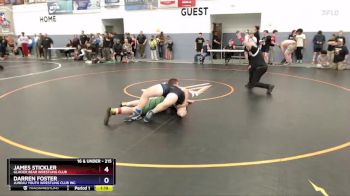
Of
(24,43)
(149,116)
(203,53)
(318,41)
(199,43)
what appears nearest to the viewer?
(149,116)

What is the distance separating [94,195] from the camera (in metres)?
4.03

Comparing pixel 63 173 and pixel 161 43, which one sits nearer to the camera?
pixel 63 173

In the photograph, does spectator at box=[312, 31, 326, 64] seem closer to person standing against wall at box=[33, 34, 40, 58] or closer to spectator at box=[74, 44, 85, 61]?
spectator at box=[74, 44, 85, 61]

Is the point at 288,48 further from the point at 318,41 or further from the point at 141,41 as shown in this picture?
the point at 141,41

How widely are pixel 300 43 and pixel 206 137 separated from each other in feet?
38.1

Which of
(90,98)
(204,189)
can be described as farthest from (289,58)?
(204,189)

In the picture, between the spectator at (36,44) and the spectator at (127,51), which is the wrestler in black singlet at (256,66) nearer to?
the spectator at (127,51)

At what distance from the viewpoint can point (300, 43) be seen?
15688 millimetres

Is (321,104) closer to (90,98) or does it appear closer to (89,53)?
(90,98)

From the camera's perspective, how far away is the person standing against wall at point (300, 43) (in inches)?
613

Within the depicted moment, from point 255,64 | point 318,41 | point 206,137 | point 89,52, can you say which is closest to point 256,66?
point 255,64

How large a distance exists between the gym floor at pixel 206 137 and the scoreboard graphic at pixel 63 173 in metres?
1.17

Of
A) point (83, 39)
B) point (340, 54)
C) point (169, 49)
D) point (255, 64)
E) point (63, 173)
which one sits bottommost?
point (63, 173)

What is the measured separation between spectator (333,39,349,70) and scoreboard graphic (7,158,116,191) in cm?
1370
